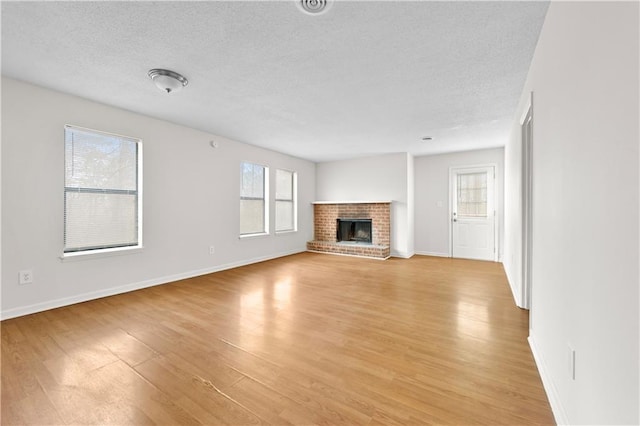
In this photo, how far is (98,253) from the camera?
3.22 metres

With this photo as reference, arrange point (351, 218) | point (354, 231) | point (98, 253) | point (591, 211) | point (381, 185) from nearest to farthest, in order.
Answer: point (591, 211) < point (98, 253) < point (381, 185) < point (351, 218) < point (354, 231)

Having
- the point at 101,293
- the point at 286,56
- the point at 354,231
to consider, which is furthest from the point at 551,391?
the point at 354,231

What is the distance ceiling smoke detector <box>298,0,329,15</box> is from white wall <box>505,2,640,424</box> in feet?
4.13

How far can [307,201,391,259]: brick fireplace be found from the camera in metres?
6.10

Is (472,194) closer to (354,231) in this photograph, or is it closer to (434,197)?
(434,197)

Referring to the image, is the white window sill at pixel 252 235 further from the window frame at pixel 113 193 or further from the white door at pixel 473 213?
the white door at pixel 473 213

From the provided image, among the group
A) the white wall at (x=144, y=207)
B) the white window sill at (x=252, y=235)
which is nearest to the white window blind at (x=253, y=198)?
the white window sill at (x=252, y=235)

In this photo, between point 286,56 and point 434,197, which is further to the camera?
point 434,197

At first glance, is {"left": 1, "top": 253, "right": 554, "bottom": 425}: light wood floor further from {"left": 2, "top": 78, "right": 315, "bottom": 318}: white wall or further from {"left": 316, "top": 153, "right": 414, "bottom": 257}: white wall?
{"left": 316, "top": 153, "right": 414, "bottom": 257}: white wall

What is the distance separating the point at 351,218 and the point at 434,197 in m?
1.97

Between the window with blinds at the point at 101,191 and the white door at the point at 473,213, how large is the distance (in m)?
5.89

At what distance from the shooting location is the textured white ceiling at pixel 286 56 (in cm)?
174

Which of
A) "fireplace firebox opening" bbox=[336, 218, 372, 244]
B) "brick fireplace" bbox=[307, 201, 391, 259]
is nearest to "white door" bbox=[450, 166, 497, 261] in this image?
"brick fireplace" bbox=[307, 201, 391, 259]

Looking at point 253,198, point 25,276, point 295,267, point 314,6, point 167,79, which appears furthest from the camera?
point 253,198
